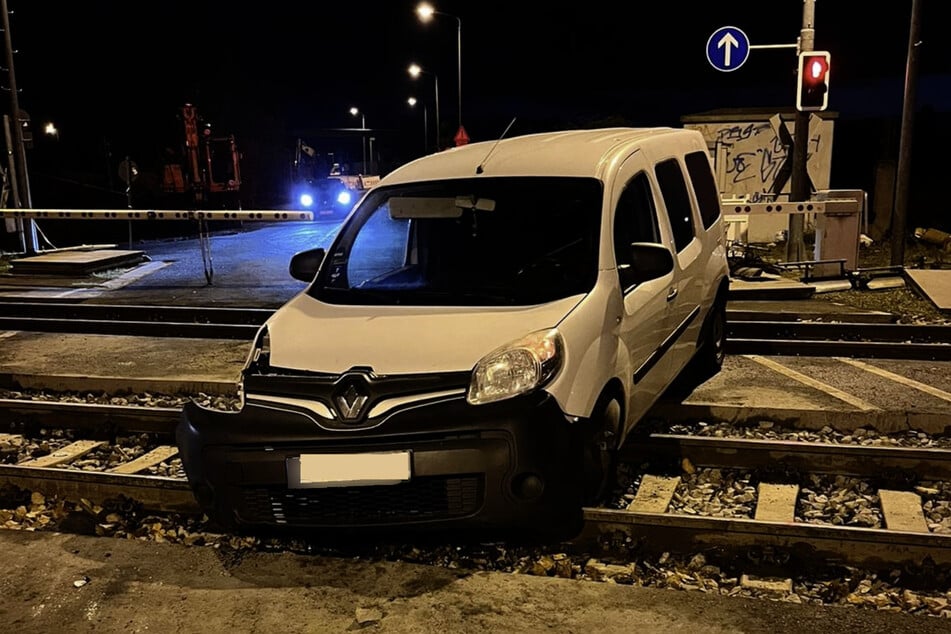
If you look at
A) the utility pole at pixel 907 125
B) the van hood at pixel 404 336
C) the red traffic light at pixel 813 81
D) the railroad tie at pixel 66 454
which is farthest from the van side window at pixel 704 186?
the utility pole at pixel 907 125

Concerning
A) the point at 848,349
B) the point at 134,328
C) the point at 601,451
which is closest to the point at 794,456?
the point at 601,451

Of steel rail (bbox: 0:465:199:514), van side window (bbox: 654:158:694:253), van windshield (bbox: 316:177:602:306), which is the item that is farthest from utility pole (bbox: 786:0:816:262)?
steel rail (bbox: 0:465:199:514)

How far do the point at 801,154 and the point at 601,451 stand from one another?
33.2 feet

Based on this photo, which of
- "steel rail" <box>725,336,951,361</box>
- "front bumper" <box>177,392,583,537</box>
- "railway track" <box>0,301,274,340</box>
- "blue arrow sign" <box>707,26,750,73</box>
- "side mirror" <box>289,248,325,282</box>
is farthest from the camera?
"blue arrow sign" <box>707,26,750,73</box>

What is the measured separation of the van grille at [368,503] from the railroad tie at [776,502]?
157cm

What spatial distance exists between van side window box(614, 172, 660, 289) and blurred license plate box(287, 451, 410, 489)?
1558 millimetres

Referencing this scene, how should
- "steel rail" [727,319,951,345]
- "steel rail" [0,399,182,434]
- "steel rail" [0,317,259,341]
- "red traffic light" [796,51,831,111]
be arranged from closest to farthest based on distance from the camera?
"steel rail" [0,399,182,434] < "steel rail" [727,319,951,345] < "steel rail" [0,317,259,341] < "red traffic light" [796,51,831,111]

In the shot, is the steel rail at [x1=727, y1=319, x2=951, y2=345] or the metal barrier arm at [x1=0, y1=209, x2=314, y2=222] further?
the metal barrier arm at [x1=0, y1=209, x2=314, y2=222]

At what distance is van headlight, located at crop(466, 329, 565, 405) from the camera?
147 inches

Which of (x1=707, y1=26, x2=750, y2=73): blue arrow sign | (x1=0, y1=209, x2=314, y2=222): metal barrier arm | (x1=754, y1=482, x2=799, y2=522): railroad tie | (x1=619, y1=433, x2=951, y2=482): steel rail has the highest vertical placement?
(x1=707, y1=26, x2=750, y2=73): blue arrow sign

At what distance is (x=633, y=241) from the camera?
4973 mm

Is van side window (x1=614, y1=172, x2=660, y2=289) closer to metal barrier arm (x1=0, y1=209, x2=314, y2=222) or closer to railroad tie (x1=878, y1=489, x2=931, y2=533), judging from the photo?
railroad tie (x1=878, y1=489, x2=931, y2=533)

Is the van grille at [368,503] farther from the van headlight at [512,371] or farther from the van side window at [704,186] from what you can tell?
the van side window at [704,186]

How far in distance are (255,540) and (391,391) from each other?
4.26 feet
